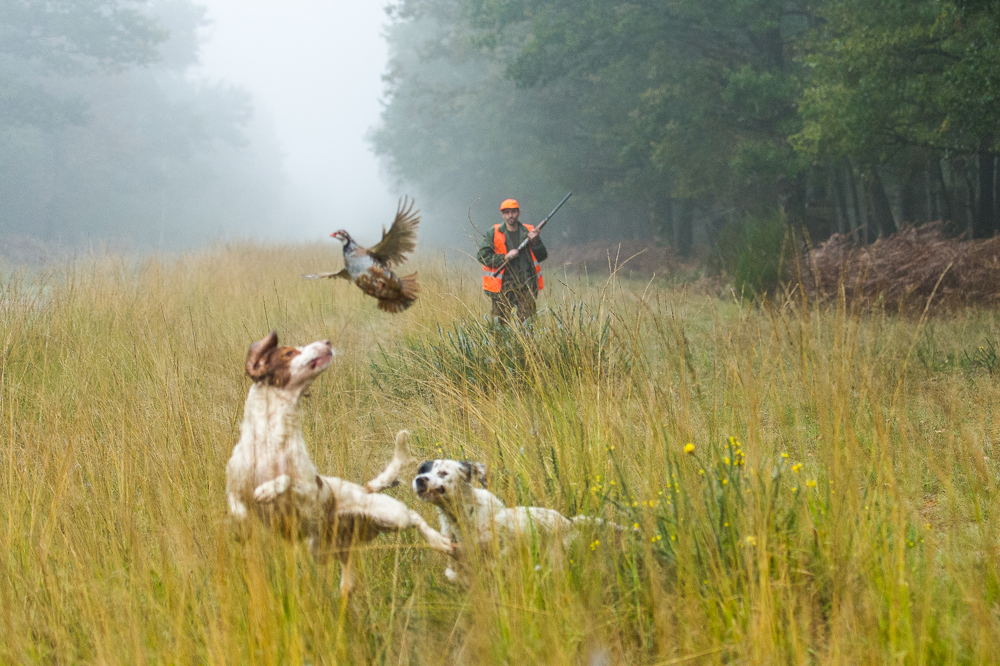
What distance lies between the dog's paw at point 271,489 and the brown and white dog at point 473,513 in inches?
18.9

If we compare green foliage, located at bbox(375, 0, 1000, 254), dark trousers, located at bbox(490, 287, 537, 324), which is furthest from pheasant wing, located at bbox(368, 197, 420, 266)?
green foliage, located at bbox(375, 0, 1000, 254)

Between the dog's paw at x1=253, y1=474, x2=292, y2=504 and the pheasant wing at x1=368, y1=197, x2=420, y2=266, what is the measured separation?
74cm

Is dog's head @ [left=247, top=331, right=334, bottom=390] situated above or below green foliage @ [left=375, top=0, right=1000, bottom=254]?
below

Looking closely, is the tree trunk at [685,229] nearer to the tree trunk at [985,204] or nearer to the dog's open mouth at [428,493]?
the tree trunk at [985,204]

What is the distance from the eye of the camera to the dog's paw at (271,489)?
1585 millimetres

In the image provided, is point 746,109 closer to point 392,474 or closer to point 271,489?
point 392,474

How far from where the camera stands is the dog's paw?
1.58 meters

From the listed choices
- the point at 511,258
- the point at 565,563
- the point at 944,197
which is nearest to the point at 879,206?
the point at 944,197

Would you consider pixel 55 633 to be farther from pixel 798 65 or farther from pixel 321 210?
pixel 321 210

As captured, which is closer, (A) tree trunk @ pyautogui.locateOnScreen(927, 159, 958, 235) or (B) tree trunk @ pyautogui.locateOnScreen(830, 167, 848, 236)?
(A) tree trunk @ pyautogui.locateOnScreen(927, 159, 958, 235)

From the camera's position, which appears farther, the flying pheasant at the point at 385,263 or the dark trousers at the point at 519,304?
the dark trousers at the point at 519,304

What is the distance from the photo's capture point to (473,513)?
7.26 feet

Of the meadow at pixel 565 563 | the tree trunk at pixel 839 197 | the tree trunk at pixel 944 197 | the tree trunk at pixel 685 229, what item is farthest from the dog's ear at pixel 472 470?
the tree trunk at pixel 685 229

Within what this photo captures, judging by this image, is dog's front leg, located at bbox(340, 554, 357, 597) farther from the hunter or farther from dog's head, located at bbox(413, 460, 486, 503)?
the hunter
